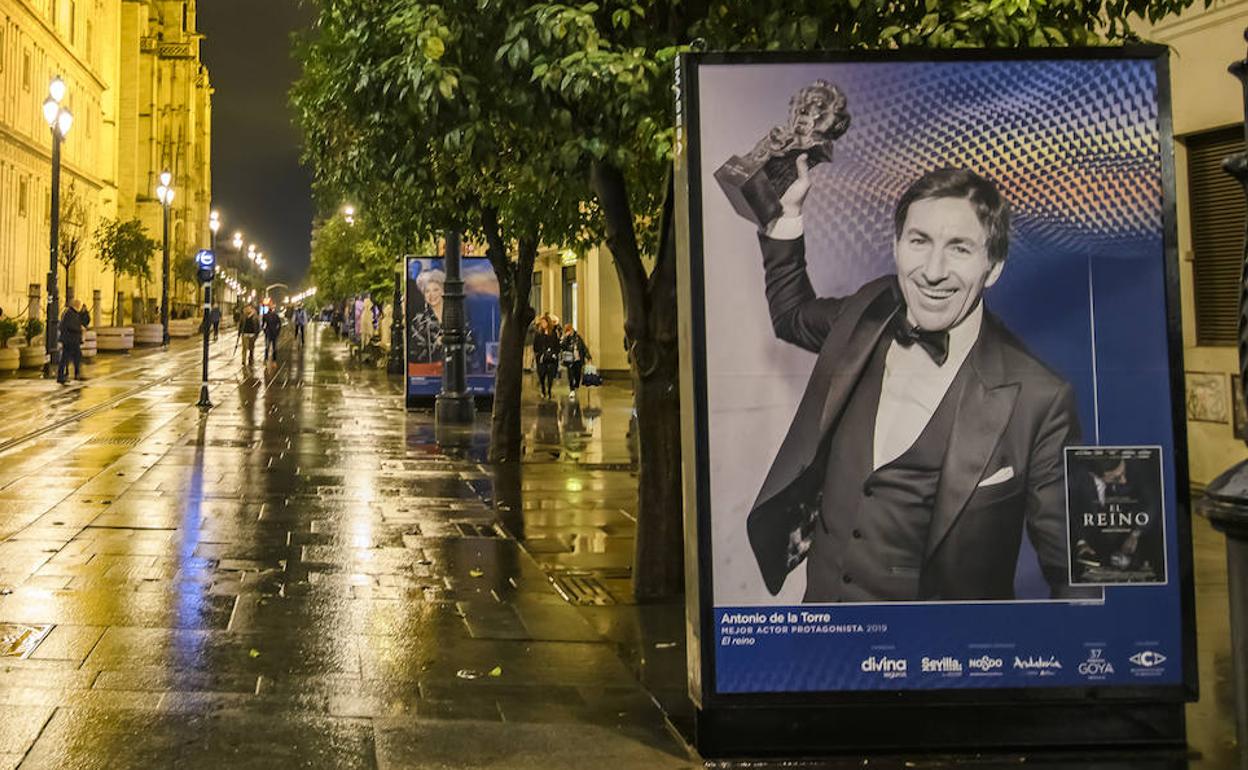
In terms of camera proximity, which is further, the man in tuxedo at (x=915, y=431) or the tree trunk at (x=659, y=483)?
the tree trunk at (x=659, y=483)

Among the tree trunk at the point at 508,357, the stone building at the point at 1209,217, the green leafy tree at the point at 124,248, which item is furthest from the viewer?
the green leafy tree at the point at 124,248

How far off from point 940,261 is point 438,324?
64.7ft

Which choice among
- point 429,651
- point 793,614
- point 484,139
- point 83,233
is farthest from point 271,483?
point 83,233

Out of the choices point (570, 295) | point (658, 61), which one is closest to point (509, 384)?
point (658, 61)

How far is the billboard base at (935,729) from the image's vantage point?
5020 millimetres

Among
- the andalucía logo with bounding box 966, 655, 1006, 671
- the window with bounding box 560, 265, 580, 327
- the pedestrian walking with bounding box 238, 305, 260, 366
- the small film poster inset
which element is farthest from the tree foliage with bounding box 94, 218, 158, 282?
the small film poster inset

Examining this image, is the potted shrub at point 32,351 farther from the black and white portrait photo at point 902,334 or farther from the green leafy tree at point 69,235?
the black and white portrait photo at point 902,334

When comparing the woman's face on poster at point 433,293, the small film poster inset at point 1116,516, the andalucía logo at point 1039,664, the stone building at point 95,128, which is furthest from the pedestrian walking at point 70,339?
the small film poster inset at point 1116,516

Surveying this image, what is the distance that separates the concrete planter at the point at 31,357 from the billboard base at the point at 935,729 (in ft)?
115

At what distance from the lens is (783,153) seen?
4.86 m

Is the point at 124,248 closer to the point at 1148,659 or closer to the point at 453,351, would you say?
the point at 453,351

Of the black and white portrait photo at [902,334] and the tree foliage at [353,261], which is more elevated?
the tree foliage at [353,261]

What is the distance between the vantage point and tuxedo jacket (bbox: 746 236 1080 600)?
4875 millimetres

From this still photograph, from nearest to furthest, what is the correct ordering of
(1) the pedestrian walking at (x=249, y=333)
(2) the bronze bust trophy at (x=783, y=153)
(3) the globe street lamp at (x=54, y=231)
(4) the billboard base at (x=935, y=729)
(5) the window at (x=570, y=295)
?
(2) the bronze bust trophy at (x=783, y=153), (4) the billboard base at (x=935, y=729), (3) the globe street lamp at (x=54, y=231), (5) the window at (x=570, y=295), (1) the pedestrian walking at (x=249, y=333)
